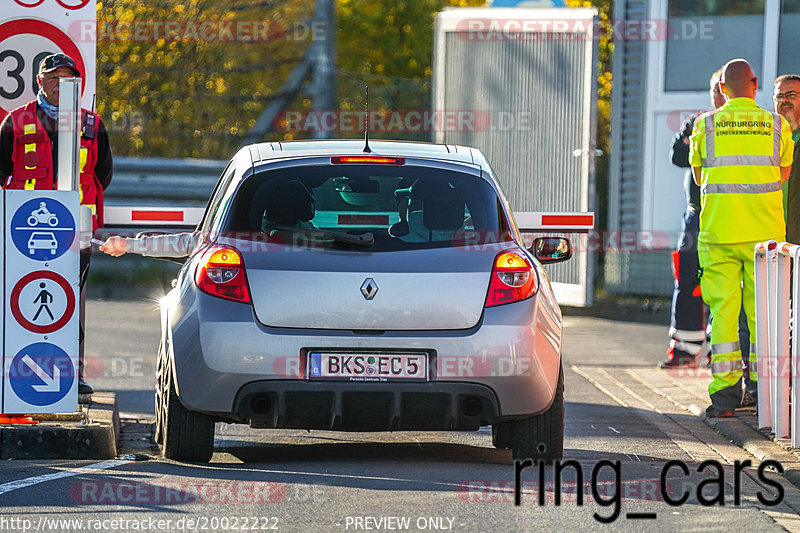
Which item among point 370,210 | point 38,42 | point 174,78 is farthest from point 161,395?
point 174,78

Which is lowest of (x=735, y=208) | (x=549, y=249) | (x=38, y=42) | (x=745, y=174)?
(x=549, y=249)

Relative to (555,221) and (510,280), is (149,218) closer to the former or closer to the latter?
(555,221)

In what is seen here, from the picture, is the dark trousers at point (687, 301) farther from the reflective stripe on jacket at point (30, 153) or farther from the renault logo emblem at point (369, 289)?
the renault logo emblem at point (369, 289)

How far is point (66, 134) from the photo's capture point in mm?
8008

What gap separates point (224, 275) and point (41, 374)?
1186mm

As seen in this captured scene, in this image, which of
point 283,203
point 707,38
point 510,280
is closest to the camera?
point 510,280

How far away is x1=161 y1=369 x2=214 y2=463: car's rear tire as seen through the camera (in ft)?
25.1

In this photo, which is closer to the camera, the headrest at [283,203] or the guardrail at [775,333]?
the headrest at [283,203]

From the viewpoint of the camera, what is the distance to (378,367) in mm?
7320

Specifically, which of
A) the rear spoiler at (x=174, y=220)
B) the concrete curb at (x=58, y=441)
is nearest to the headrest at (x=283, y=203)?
the concrete curb at (x=58, y=441)

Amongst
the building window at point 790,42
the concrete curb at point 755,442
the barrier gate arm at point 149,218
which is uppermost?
the building window at point 790,42

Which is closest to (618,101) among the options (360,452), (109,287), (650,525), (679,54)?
(679,54)

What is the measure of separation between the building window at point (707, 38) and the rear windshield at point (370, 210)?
31.2ft

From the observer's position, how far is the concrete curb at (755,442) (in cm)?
778
